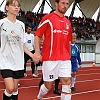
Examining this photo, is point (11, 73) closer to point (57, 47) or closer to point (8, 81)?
point (8, 81)

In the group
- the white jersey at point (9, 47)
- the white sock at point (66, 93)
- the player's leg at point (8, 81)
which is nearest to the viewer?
the player's leg at point (8, 81)

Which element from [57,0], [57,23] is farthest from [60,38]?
[57,0]

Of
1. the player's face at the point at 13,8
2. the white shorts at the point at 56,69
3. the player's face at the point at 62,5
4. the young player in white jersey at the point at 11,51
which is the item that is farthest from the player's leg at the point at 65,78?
the player's face at the point at 13,8

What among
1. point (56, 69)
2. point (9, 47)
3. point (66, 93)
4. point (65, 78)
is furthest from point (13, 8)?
point (66, 93)

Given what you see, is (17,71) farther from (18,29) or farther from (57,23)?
(57,23)

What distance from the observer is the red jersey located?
4504 mm

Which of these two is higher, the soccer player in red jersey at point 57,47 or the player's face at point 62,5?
the player's face at point 62,5

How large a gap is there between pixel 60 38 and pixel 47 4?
43.9m

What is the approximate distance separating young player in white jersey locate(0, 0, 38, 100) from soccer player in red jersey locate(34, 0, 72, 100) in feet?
1.65

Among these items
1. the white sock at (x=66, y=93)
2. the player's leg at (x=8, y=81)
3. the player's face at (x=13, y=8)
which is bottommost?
the white sock at (x=66, y=93)

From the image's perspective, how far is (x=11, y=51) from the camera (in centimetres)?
398

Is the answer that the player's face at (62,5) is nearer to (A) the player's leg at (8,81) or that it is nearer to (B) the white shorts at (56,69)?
(B) the white shorts at (56,69)

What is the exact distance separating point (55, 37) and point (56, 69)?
22.6 inches

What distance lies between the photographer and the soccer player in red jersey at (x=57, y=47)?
177 inches
